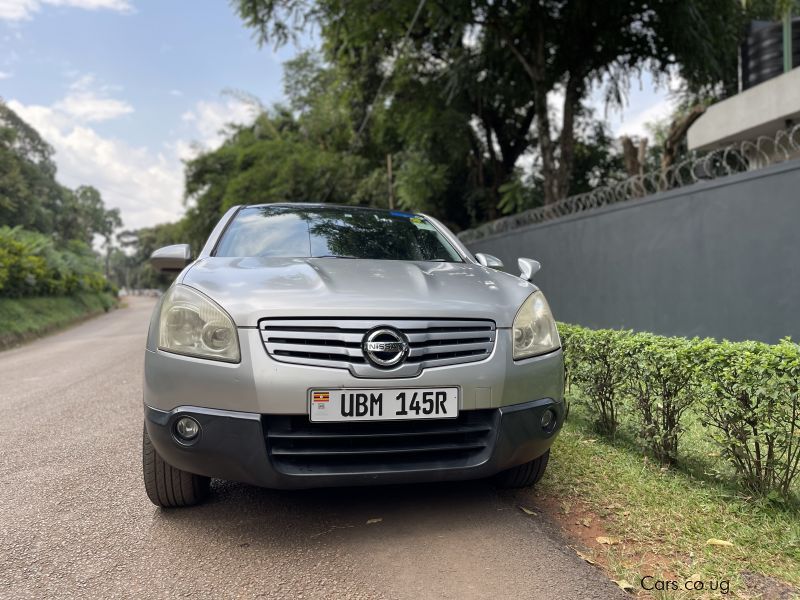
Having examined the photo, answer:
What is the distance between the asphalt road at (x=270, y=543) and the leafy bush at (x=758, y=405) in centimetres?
95

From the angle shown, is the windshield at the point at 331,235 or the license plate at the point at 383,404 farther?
the windshield at the point at 331,235

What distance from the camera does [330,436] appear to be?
2461 mm

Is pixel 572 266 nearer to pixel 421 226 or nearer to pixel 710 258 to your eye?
pixel 710 258

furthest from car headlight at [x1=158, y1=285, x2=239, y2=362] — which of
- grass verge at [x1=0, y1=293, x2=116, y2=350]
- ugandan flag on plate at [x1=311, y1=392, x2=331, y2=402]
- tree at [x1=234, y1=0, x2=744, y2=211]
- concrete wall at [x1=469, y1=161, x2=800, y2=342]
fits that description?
grass verge at [x1=0, y1=293, x2=116, y2=350]

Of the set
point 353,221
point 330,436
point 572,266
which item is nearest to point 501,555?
point 330,436

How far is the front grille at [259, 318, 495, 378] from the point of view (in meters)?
2.45

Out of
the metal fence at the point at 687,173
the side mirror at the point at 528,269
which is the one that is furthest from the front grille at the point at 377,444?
the metal fence at the point at 687,173

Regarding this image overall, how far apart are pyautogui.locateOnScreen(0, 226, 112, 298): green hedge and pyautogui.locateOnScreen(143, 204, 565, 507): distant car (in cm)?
1558

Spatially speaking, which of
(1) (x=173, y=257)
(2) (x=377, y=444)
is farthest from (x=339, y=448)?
(1) (x=173, y=257)

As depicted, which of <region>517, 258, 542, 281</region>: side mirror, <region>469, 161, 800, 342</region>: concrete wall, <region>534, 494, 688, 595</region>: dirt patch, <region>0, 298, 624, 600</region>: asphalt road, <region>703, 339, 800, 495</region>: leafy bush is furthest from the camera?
<region>469, 161, 800, 342</region>: concrete wall

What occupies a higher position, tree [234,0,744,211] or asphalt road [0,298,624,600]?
tree [234,0,744,211]

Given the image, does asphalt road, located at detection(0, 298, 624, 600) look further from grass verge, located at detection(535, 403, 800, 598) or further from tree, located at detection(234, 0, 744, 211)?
tree, located at detection(234, 0, 744, 211)

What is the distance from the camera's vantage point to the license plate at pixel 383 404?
241cm

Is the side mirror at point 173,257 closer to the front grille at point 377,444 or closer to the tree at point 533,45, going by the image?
the front grille at point 377,444
